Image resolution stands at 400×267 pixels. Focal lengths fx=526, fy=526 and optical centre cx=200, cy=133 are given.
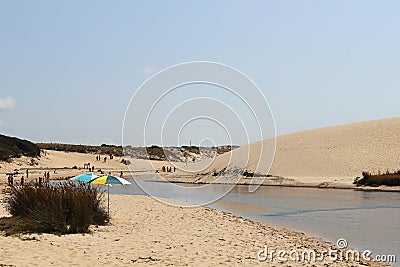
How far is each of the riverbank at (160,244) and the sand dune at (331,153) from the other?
2720 centimetres

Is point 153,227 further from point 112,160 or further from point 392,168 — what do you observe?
point 112,160

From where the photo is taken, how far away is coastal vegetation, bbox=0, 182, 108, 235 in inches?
564

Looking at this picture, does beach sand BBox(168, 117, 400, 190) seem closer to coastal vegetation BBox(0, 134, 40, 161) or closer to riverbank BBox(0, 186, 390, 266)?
coastal vegetation BBox(0, 134, 40, 161)

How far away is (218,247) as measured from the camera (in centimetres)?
1320

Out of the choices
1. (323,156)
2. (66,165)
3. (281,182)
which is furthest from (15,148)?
(323,156)

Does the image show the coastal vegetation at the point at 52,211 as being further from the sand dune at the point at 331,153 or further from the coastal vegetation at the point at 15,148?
the coastal vegetation at the point at 15,148

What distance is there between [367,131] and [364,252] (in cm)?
4955

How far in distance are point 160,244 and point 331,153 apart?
4387 centimetres

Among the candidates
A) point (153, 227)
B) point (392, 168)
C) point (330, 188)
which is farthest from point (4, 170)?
point (153, 227)

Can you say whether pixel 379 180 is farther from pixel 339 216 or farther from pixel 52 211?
pixel 52 211

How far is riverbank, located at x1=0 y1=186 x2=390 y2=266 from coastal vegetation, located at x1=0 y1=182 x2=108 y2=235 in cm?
55

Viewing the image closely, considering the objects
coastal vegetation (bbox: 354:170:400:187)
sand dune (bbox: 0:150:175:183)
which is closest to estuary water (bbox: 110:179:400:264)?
coastal vegetation (bbox: 354:170:400:187)

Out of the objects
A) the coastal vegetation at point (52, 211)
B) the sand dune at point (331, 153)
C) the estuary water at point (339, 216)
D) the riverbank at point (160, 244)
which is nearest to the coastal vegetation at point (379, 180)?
the sand dune at point (331, 153)

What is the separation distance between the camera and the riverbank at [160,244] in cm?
1116
